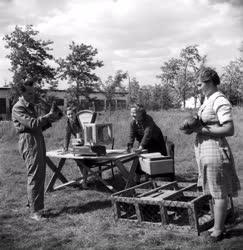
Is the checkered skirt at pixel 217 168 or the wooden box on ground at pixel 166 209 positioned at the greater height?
the checkered skirt at pixel 217 168

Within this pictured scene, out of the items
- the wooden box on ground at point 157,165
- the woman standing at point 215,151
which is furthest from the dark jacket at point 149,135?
the woman standing at point 215,151

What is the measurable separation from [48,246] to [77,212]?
1.38 metres

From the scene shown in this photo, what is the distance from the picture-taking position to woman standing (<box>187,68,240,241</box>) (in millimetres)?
3691

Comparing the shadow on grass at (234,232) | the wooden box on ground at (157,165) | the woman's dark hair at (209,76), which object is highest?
the woman's dark hair at (209,76)

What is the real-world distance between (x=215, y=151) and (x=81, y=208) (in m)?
2.65

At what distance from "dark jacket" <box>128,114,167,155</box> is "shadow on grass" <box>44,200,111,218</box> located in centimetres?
139

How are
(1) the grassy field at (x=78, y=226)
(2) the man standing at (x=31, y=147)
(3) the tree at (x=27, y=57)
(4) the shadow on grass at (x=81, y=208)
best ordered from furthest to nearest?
(3) the tree at (x=27, y=57) → (4) the shadow on grass at (x=81, y=208) → (2) the man standing at (x=31, y=147) → (1) the grassy field at (x=78, y=226)

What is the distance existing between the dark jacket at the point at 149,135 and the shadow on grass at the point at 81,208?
1387mm

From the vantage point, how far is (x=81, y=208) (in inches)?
223

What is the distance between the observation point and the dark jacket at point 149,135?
22.1 ft

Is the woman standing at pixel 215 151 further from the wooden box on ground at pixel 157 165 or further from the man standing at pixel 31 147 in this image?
the man standing at pixel 31 147

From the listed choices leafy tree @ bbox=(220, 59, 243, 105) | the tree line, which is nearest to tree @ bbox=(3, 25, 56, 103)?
the tree line

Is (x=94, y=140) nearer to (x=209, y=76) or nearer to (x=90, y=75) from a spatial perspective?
(x=209, y=76)

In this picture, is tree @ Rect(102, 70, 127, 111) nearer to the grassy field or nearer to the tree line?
the tree line
